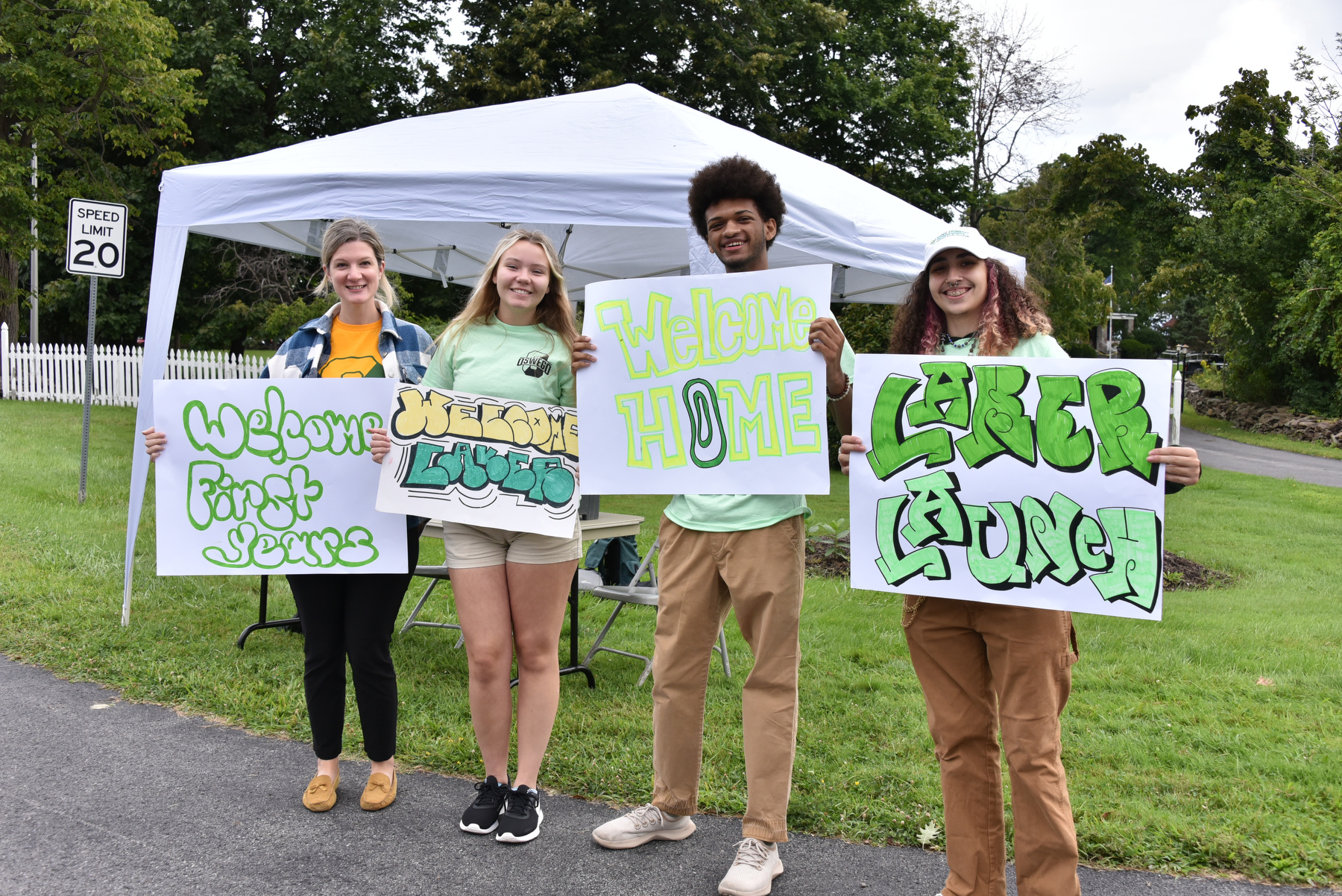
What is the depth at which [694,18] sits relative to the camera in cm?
1994

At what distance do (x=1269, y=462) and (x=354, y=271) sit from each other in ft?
66.0

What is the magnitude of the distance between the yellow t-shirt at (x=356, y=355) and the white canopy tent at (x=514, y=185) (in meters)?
1.28

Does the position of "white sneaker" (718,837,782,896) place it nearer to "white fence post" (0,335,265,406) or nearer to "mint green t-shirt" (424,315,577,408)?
"mint green t-shirt" (424,315,577,408)

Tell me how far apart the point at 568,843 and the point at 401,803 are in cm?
67

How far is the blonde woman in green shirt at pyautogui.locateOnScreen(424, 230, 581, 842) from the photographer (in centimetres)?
310

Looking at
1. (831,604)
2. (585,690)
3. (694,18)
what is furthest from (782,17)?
(585,690)

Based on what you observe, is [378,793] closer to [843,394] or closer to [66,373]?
[843,394]

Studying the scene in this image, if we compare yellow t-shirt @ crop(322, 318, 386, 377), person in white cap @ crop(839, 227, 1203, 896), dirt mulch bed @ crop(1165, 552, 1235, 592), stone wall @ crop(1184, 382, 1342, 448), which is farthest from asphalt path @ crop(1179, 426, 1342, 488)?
yellow t-shirt @ crop(322, 318, 386, 377)

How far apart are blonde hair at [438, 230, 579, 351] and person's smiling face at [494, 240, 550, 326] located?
16mm

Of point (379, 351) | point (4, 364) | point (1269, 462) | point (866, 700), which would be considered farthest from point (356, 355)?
point (4, 364)

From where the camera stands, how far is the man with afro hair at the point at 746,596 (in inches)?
111

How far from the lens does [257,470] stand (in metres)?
3.49

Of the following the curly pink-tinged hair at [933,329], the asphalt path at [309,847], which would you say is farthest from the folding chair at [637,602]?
the curly pink-tinged hair at [933,329]

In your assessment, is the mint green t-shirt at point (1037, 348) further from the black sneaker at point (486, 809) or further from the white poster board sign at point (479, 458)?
the black sneaker at point (486, 809)
